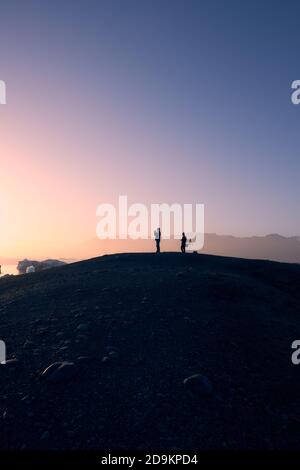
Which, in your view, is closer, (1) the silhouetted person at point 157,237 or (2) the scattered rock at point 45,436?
(2) the scattered rock at point 45,436

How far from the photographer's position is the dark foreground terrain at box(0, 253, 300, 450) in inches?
219

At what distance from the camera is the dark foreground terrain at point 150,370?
18.2 ft

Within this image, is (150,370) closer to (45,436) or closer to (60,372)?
(60,372)

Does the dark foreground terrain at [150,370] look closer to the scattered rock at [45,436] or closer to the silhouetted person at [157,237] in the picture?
the scattered rock at [45,436]

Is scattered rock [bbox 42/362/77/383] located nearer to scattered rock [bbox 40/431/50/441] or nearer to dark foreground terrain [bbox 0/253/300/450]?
dark foreground terrain [bbox 0/253/300/450]

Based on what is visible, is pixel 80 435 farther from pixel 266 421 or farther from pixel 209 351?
pixel 209 351

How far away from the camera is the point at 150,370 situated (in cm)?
730

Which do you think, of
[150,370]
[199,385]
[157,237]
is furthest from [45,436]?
[157,237]

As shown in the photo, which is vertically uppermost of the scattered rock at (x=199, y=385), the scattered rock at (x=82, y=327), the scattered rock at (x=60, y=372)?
the scattered rock at (x=82, y=327)

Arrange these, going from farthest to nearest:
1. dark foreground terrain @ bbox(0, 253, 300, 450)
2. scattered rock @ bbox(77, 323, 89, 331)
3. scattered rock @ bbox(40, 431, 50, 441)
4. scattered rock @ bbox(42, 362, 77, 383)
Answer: scattered rock @ bbox(77, 323, 89, 331)
scattered rock @ bbox(42, 362, 77, 383)
dark foreground terrain @ bbox(0, 253, 300, 450)
scattered rock @ bbox(40, 431, 50, 441)

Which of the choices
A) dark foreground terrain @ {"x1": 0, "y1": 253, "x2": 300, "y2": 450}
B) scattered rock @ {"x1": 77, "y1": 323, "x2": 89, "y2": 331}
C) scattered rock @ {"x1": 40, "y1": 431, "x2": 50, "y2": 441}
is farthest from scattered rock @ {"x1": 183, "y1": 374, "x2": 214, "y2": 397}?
scattered rock @ {"x1": 77, "y1": 323, "x2": 89, "y2": 331}

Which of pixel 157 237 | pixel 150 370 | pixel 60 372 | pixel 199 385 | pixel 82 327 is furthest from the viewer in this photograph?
pixel 157 237

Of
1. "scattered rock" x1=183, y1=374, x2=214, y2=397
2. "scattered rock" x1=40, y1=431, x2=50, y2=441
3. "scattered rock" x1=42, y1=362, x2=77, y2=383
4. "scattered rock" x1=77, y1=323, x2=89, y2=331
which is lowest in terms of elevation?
"scattered rock" x1=40, y1=431, x2=50, y2=441

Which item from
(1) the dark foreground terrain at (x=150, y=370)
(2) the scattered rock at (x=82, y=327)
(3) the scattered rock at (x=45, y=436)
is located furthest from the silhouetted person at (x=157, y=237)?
(3) the scattered rock at (x=45, y=436)
